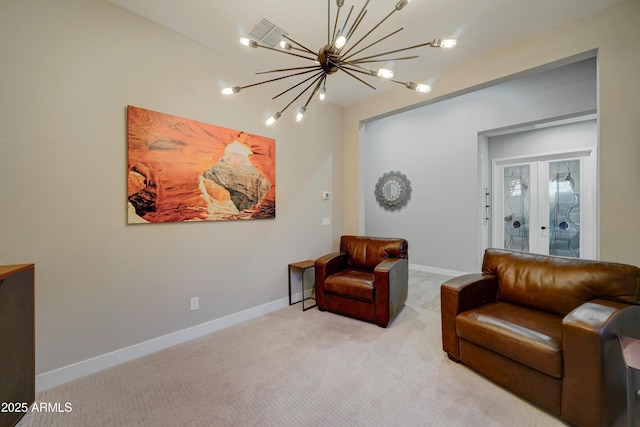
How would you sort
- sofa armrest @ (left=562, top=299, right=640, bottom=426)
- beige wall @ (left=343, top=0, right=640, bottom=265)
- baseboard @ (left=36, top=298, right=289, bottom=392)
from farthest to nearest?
1. beige wall @ (left=343, top=0, right=640, bottom=265)
2. baseboard @ (left=36, top=298, right=289, bottom=392)
3. sofa armrest @ (left=562, top=299, right=640, bottom=426)

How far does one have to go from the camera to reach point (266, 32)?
2186 mm

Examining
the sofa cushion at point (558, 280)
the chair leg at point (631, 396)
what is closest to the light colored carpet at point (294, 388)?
the chair leg at point (631, 396)

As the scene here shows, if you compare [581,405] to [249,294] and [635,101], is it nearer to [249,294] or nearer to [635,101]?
[635,101]

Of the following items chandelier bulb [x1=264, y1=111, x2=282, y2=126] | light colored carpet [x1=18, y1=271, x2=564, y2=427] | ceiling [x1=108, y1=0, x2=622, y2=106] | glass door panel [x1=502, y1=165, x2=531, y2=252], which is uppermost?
ceiling [x1=108, y1=0, x2=622, y2=106]

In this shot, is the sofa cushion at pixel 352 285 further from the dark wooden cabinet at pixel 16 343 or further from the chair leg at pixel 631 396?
the dark wooden cabinet at pixel 16 343

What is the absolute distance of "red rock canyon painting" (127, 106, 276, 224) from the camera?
2.14 metres

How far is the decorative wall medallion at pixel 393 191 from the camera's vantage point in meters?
5.29

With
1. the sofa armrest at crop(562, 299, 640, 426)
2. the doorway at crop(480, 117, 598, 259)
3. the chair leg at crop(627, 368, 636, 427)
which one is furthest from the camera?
the doorway at crop(480, 117, 598, 259)

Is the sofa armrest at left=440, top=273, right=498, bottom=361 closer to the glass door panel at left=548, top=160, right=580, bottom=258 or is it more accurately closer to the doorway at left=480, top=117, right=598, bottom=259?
the doorway at left=480, top=117, right=598, bottom=259

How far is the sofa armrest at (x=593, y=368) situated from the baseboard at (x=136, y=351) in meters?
2.63

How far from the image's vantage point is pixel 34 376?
1663 mm

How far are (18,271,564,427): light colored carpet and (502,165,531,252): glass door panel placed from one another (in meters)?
3.91

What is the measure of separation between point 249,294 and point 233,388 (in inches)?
46.2

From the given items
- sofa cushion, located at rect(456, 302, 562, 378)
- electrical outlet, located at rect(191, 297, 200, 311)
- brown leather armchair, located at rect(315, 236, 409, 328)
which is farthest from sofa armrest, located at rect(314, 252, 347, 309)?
sofa cushion, located at rect(456, 302, 562, 378)
